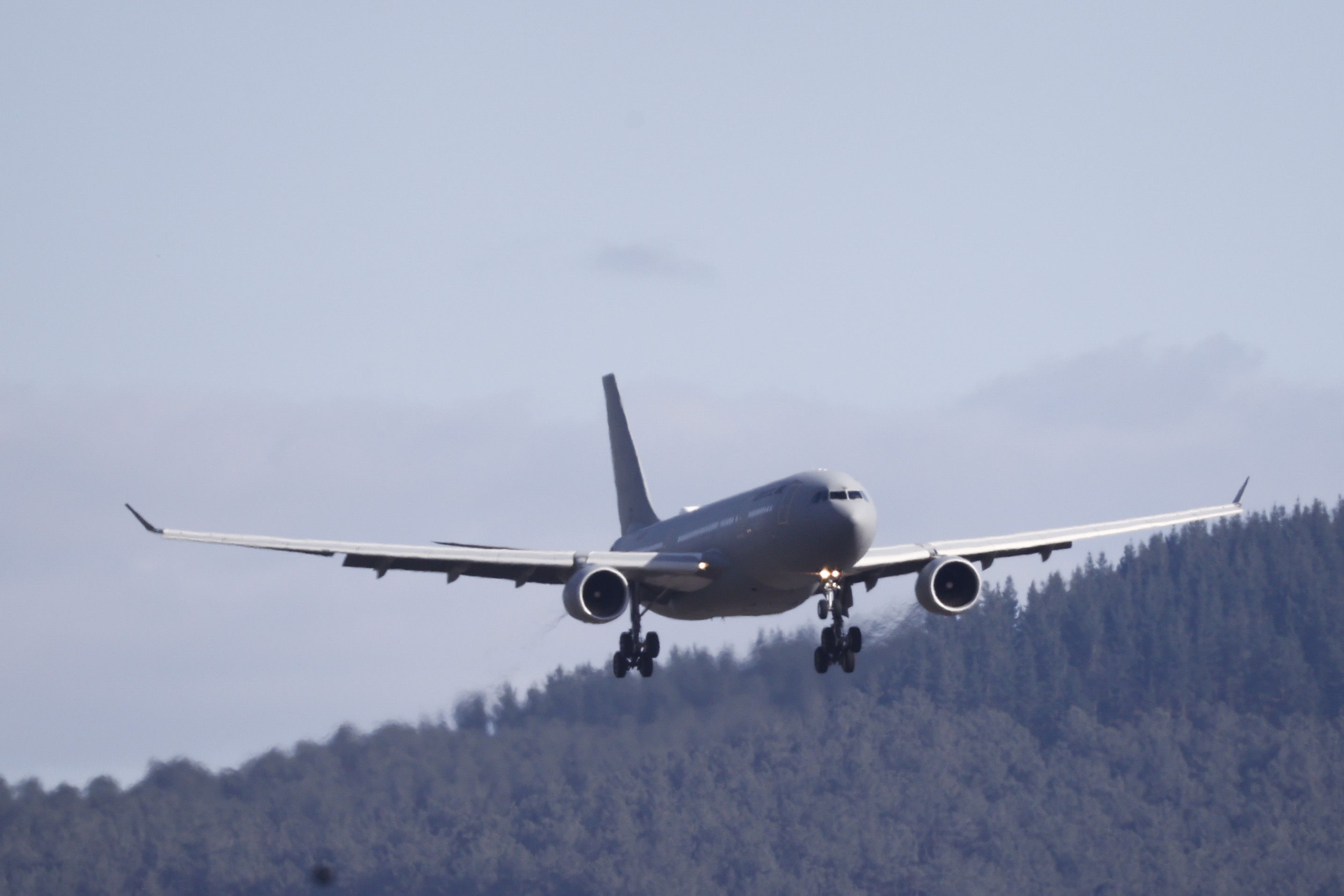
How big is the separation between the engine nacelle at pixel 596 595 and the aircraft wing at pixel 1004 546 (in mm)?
5713

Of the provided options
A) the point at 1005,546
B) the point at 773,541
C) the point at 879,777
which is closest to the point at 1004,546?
the point at 1005,546

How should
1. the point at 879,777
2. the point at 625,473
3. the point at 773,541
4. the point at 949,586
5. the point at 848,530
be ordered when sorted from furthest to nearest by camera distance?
the point at 879,777 → the point at 625,473 → the point at 949,586 → the point at 773,541 → the point at 848,530

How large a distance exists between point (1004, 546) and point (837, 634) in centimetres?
561

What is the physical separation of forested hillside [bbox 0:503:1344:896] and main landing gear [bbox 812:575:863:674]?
16.6 meters

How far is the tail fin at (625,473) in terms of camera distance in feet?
187

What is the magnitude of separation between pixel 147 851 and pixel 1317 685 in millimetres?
116796

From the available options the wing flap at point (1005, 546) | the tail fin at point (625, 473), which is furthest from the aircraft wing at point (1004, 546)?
the tail fin at point (625, 473)

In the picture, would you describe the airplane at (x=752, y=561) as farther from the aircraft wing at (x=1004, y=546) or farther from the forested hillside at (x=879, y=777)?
the forested hillside at (x=879, y=777)

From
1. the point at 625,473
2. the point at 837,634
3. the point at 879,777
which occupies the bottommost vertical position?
the point at 879,777

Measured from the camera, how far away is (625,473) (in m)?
59.1

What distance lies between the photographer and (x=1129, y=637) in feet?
487

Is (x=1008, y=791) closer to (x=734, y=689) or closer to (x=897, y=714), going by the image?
(x=897, y=714)

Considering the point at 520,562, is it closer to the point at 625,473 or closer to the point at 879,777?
the point at 625,473

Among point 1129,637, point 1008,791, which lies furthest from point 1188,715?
point 1008,791
